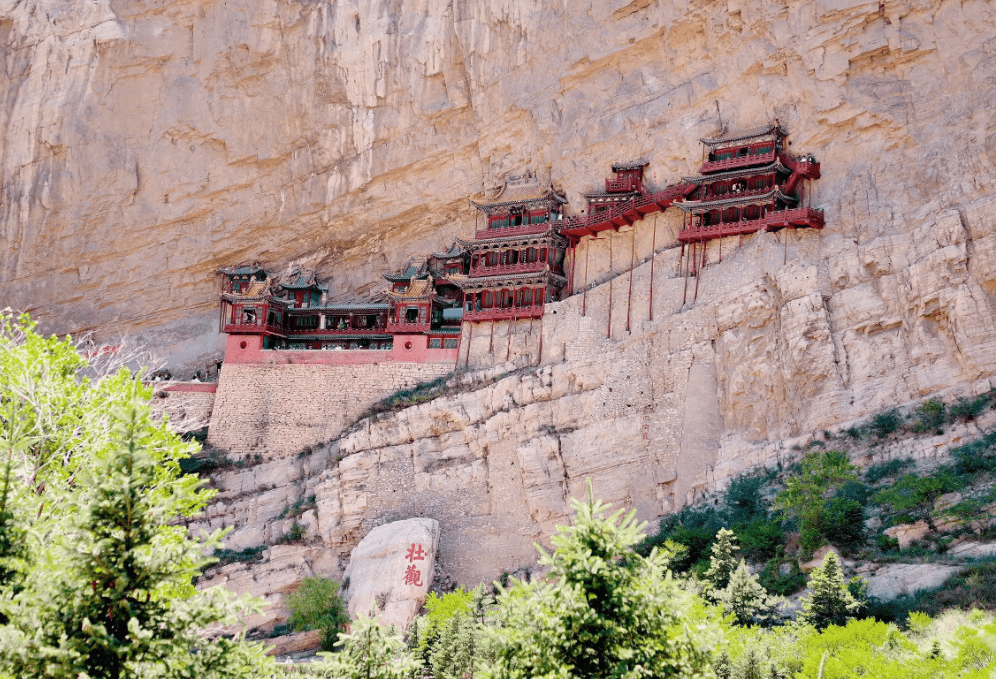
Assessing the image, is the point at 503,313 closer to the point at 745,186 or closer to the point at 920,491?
the point at 745,186

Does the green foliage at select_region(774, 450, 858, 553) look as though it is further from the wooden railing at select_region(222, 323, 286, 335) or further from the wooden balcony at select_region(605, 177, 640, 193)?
the wooden railing at select_region(222, 323, 286, 335)

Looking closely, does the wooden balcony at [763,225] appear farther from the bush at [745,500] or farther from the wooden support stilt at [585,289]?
the bush at [745,500]

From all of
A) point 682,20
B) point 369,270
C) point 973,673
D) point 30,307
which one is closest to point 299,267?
point 369,270

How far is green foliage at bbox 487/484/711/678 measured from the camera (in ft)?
33.2

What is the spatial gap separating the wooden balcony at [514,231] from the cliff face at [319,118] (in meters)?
2.06

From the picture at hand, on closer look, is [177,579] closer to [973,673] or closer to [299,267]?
[973,673]

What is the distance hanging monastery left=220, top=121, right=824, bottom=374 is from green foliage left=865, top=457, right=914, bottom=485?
27.0 ft

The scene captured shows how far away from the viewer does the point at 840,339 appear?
27.9 m

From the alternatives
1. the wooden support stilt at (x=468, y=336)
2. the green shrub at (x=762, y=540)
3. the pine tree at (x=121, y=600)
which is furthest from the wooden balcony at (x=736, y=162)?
the pine tree at (x=121, y=600)

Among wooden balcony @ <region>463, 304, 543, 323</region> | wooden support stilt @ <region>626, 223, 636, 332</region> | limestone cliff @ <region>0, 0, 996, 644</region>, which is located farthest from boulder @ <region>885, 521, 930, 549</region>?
wooden balcony @ <region>463, 304, 543, 323</region>

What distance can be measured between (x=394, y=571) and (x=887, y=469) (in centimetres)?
1337

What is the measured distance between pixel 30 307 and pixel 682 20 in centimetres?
2949

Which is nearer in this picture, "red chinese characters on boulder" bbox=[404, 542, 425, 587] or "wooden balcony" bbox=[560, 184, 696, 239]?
"red chinese characters on boulder" bbox=[404, 542, 425, 587]

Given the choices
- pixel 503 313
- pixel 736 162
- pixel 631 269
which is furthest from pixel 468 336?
pixel 736 162
